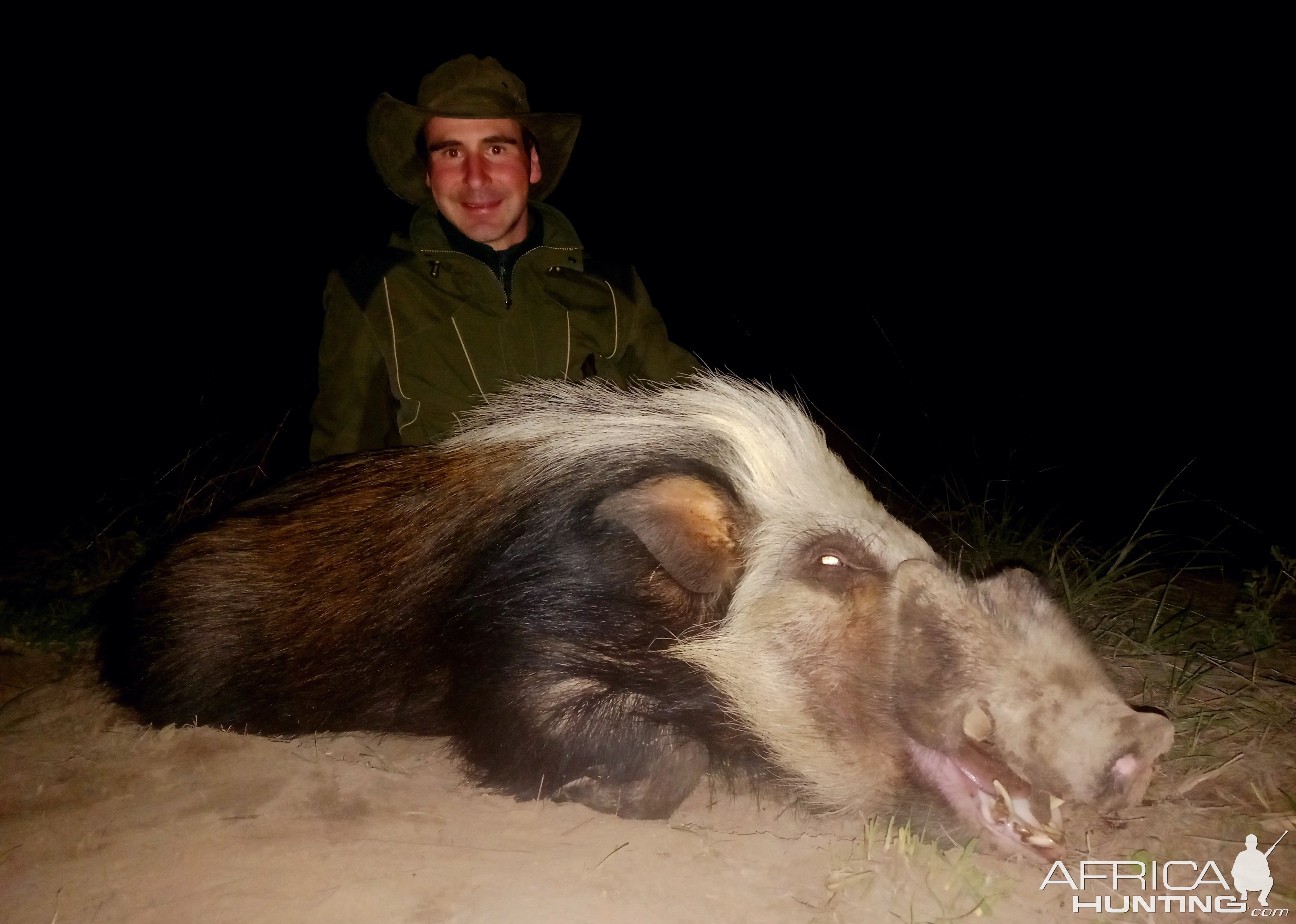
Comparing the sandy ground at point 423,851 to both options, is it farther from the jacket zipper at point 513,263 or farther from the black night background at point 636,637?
the jacket zipper at point 513,263

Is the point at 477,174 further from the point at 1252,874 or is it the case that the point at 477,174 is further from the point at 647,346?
the point at 1252,874

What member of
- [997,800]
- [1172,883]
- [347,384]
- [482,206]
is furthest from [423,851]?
[482,206]

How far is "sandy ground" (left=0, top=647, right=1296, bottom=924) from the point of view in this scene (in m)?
2.03

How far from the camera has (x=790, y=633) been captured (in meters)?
2.34

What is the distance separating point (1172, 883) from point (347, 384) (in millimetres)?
3089

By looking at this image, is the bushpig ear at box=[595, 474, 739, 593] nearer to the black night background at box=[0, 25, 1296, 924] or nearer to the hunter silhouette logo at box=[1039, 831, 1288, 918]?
the black night background at box=[0, 25, 1296, 924]

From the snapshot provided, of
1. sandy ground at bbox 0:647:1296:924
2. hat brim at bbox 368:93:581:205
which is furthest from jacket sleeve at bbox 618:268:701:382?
sandy ground at bbox 0:647:1296:924

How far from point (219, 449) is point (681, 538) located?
569cm

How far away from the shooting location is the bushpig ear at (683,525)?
94.6 inches

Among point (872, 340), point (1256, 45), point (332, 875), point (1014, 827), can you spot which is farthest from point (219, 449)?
point (1256, 45)

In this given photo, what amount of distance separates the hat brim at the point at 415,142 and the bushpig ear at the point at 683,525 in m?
1.97

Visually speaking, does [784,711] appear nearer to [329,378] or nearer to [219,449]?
[329,378]

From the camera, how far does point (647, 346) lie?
4.05 m

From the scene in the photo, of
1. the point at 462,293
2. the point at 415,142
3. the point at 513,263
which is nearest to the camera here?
the point at 462,293
